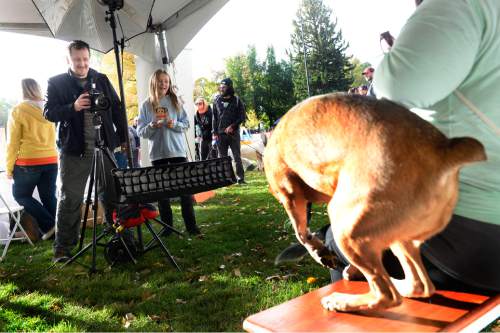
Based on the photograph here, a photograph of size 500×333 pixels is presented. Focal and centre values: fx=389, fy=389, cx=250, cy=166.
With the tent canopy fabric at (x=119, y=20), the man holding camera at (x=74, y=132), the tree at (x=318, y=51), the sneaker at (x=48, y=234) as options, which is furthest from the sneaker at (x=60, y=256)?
the tree at (x=318, y=51)

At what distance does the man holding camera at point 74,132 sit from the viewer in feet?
13.8

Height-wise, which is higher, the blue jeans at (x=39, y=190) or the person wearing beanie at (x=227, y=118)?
the person wearing beanie at (x=227, y=118)

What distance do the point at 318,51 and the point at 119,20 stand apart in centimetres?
3987

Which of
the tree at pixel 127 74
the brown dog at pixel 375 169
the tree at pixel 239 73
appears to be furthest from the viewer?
the tree at pixel 239 73

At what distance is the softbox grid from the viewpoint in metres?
3.30

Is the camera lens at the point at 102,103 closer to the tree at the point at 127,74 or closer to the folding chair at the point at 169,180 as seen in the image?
the folding chair at the point at 169,180

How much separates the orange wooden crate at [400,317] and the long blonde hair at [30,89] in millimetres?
5467

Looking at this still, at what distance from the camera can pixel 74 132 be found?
429 centimetres

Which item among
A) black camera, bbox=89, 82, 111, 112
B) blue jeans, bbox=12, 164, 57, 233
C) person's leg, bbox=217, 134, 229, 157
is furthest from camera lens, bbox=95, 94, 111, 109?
person's leg, bbox=217, 134, 229, 157

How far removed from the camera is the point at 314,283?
3408mm

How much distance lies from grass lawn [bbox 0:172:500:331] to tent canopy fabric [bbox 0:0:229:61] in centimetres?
267

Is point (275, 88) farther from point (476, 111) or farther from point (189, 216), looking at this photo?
point (476, 111)

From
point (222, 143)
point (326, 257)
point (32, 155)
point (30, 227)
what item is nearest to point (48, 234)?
point (30, 227)

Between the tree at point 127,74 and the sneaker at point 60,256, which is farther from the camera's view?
the tree at point 127,74
